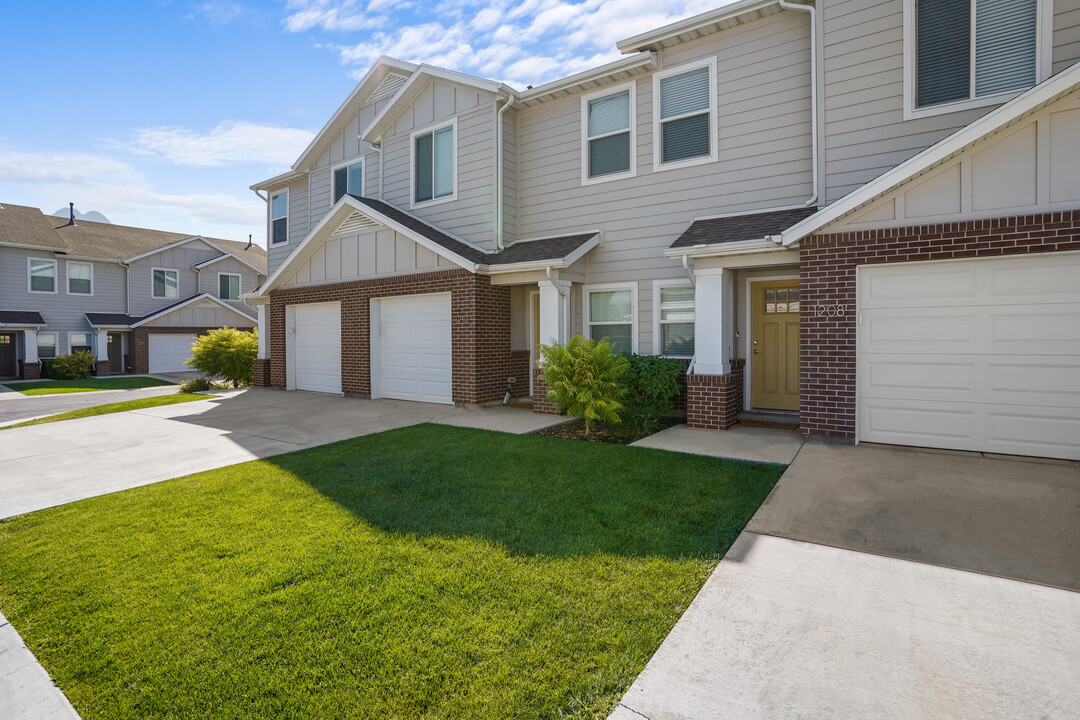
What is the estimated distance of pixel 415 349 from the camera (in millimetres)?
11844

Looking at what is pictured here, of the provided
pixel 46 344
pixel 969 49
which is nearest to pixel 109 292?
pixel 46 344

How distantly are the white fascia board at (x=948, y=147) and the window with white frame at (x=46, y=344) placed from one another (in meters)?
30.4

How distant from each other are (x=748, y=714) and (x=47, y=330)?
31558mm

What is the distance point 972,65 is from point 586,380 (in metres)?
6.66

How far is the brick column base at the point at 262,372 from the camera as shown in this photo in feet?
51.1

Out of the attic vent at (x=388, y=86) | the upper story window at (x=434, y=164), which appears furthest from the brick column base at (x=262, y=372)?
the attic vent at (x=388, y=86)

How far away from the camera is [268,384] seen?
15523 millimetres

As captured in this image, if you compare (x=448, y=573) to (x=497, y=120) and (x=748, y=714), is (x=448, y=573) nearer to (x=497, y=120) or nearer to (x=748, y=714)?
(x=748, y=714)

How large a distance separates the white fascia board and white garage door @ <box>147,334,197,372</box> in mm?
28591

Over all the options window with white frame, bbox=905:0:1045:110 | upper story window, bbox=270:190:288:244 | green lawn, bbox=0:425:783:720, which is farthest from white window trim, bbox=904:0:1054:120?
upper story window, bbox=270:190:288:244

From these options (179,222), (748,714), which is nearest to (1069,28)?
(748,714)

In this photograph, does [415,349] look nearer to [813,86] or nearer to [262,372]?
[262,372]

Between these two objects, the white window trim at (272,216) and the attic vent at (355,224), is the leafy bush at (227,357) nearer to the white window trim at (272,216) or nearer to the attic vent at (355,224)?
the white window trim at (272,216)

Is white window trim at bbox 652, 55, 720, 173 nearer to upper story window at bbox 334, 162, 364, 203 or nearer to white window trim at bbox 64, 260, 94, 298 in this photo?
upper story window at bbox 334, 162, 364, 203
